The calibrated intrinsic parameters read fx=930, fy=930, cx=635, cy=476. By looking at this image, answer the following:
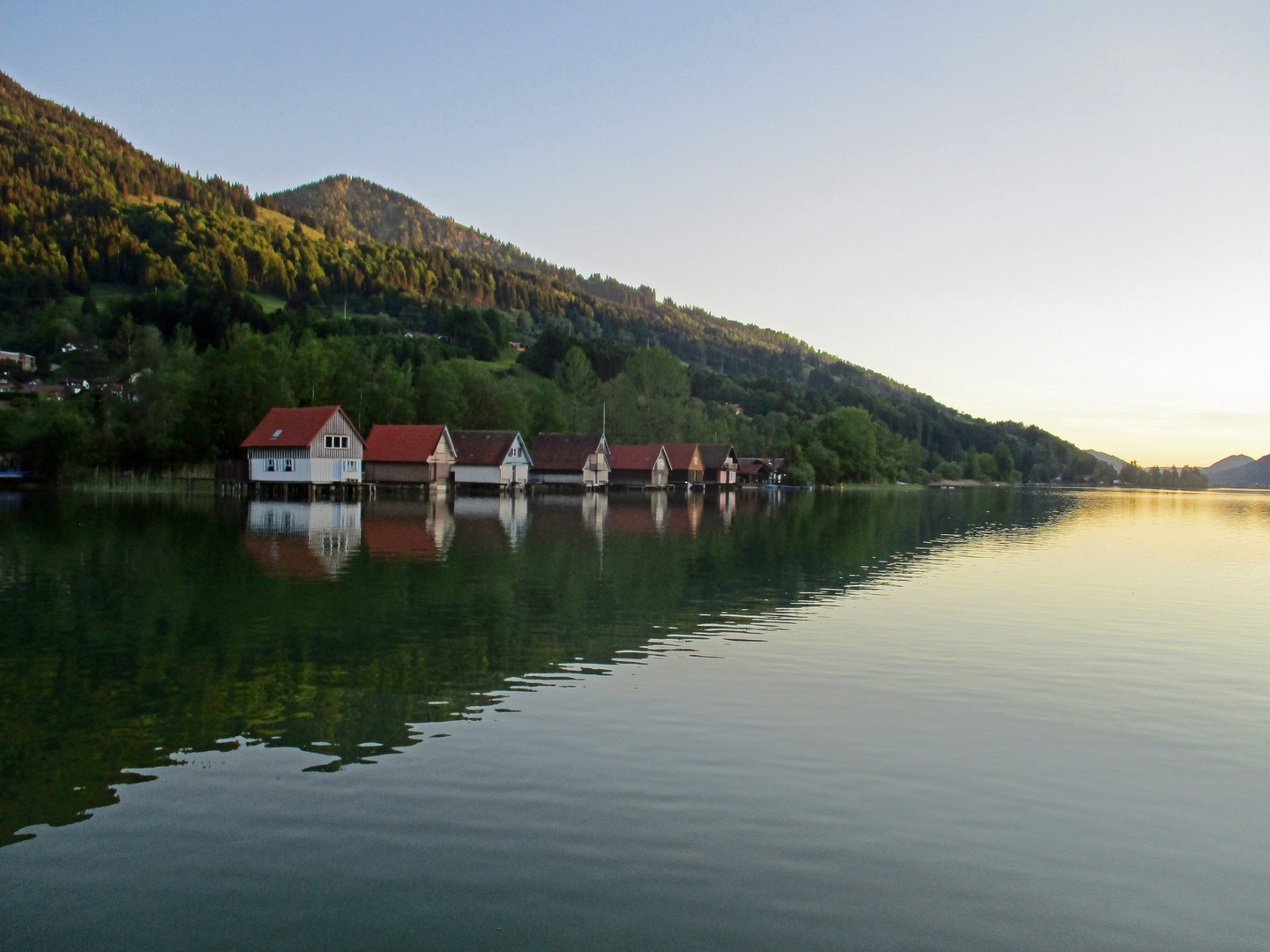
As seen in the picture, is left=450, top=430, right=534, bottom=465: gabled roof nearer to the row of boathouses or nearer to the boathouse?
the row of boathouses

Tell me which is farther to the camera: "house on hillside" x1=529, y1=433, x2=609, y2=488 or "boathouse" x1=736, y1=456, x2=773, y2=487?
"boathouse" x1=736, y1=456, x2=773, y2=487

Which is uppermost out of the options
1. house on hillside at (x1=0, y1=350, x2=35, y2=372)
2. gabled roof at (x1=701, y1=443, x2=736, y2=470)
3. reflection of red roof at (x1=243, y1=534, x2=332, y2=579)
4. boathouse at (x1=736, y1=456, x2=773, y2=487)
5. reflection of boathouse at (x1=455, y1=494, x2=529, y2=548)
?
house on hillside at (x1=0, y1=350, x2=35, y2=372)

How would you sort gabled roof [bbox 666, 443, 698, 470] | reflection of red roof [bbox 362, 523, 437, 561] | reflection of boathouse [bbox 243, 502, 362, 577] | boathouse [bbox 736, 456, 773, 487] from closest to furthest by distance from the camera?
reflection of boathouse [bbox 243, 502, 362, 577] < reflection of red roof [bbox 362, 523, 437, 561] < gabled roof [bbox 666, 443, 698, 470] < boathouse [bbox 736, 456, 773, 487]

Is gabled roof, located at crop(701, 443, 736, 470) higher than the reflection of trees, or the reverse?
gabled roof, located at crop(701, 443, 736, 470)

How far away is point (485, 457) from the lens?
79.6m

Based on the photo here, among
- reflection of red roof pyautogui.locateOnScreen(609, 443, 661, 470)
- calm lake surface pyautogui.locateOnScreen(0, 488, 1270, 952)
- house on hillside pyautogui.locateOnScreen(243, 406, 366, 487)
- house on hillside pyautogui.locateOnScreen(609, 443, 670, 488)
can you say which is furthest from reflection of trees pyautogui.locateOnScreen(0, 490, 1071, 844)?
reflection of red roof pyautogui.locateOnScreen(609, 443, 661, 470)

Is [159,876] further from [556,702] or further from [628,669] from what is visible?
[628,669]

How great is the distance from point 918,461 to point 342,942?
585 feet

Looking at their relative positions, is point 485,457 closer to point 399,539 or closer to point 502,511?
point 502,511

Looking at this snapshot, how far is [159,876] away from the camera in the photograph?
6.71 m

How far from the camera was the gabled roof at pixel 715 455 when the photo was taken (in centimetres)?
11169

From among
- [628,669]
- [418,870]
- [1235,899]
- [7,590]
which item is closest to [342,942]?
[418,870]

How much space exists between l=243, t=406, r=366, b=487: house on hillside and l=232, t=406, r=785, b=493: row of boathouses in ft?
0.20

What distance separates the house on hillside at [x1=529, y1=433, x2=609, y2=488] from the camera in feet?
298
